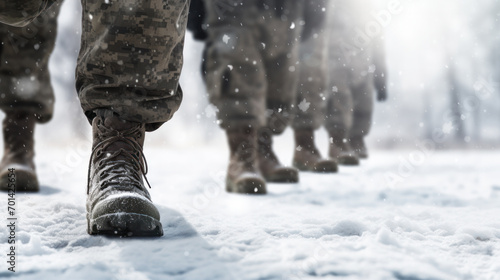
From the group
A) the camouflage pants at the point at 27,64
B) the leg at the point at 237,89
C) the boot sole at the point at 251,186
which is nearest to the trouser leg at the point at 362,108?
the leg at the point at 237,89

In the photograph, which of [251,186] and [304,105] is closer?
[251,186]

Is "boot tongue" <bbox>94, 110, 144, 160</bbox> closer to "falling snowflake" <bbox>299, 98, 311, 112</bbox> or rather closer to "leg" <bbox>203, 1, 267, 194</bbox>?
"leg" <bbox>203, 1, 267, 194</bbox>

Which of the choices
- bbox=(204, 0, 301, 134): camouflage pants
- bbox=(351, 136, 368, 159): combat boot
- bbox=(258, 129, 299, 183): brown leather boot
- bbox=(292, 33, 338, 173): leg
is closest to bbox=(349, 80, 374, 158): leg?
bbox=(351, 136, 368, 159): combat boot

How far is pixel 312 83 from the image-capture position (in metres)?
3.37

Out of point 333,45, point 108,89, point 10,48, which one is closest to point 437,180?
point 333,45

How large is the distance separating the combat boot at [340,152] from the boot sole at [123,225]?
128 inches

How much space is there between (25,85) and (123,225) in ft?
4.12

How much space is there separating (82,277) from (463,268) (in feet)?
2.29

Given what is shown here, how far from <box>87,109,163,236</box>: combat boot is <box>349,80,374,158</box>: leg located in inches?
144

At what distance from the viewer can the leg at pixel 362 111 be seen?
4.70m

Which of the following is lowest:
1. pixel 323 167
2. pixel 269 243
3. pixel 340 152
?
pixel 269 243

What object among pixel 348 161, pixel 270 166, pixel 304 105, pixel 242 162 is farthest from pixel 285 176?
pixel 348 161

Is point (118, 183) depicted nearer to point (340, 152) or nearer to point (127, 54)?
point (127, 54)

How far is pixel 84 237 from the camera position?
104 cm
